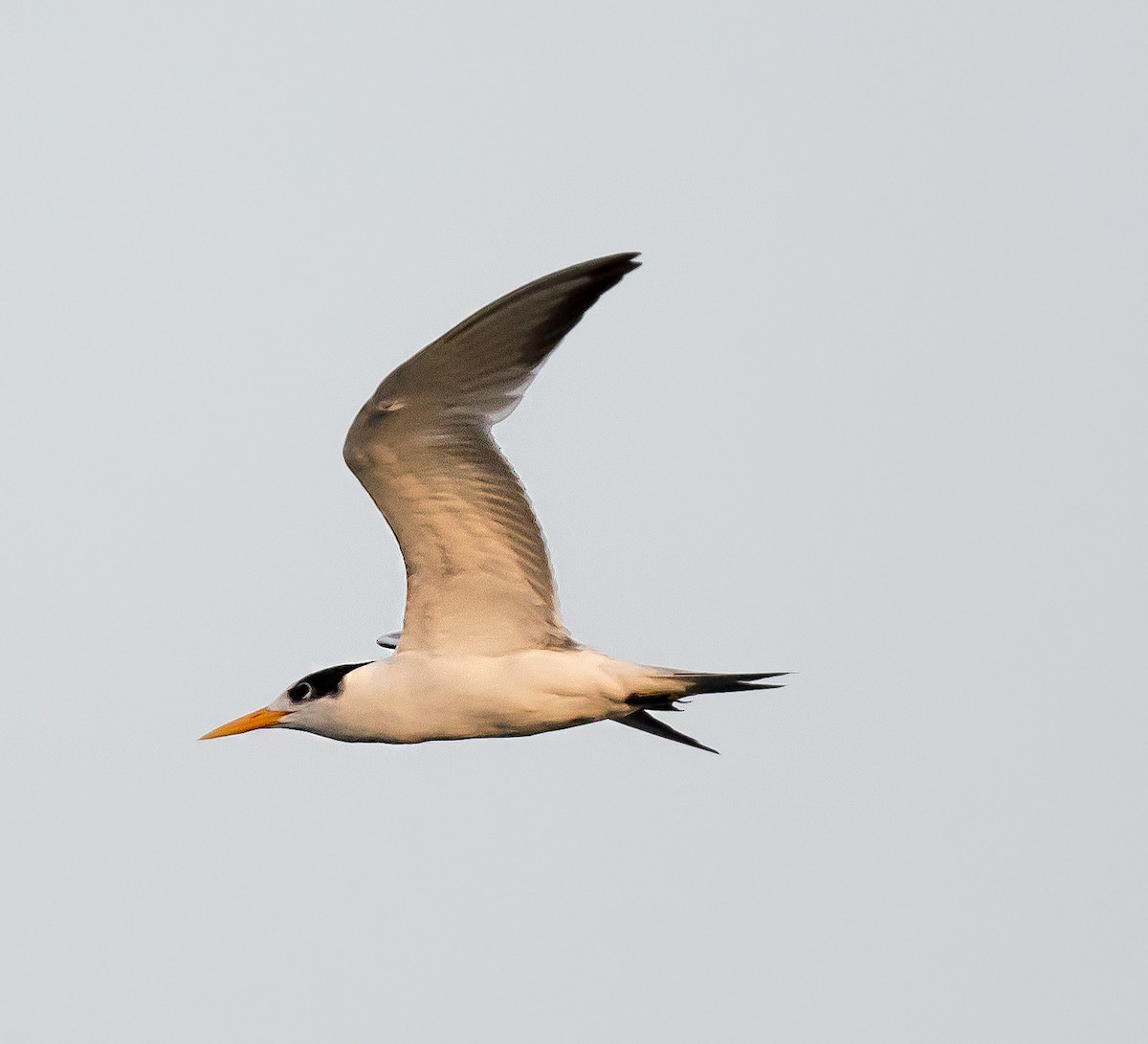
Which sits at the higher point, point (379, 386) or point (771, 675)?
point (379, 386)

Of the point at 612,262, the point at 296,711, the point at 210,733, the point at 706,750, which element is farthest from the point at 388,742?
the point at 612,262

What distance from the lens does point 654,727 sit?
11.0 meters

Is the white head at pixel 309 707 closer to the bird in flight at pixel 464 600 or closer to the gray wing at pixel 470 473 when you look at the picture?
the bird in flight at pixel 464 600

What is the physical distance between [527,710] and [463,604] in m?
0.71

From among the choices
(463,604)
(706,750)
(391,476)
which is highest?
(391,476)

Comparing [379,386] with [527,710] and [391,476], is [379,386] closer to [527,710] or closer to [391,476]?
[391,476]

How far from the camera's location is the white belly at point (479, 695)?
962cm

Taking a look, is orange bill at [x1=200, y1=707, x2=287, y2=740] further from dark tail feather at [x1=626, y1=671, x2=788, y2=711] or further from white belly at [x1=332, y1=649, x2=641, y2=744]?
dark tail feather at [x1=626, y1=671, x2=788, y2=711]

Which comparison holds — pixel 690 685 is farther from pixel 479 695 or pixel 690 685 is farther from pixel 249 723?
pixel 249 723

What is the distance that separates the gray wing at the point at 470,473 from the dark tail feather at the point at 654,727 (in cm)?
120

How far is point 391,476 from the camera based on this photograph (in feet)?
30.2

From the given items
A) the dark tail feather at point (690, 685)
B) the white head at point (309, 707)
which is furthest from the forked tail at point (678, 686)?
the white head at point (309, 707)

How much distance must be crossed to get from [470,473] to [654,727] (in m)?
2.61

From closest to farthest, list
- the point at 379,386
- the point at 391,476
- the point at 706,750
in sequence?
the point at 379,386 < the point at 391,476 < the point at 706,750
